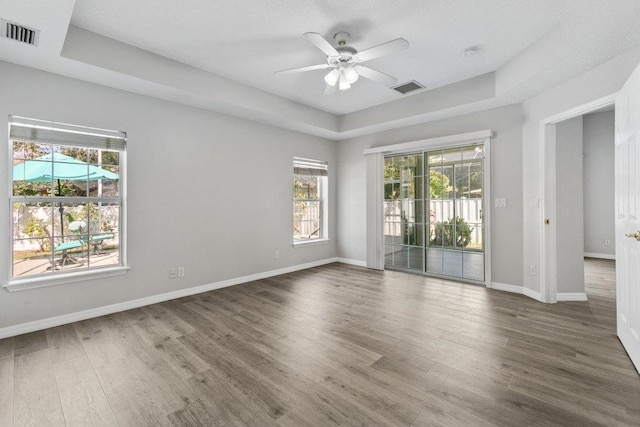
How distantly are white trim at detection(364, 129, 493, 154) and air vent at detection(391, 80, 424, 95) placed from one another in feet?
2.95

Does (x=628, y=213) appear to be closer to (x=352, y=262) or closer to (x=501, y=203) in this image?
(x=501, y=203)

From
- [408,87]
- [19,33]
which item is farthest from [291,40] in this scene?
[19,33]

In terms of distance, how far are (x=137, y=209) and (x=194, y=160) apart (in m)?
0.98

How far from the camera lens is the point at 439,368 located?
7.34 ft

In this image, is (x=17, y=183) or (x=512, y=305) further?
(x=512, y=305)

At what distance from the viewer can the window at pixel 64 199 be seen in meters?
2.99

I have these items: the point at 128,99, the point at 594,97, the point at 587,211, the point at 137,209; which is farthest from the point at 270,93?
the point at 587,211

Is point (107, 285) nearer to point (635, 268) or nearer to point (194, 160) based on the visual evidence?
point (194, 160)

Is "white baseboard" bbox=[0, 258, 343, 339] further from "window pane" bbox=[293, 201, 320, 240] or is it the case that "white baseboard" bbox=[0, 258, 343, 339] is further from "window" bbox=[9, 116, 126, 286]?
"window pane" bbox=[293, 201, 320, 240]

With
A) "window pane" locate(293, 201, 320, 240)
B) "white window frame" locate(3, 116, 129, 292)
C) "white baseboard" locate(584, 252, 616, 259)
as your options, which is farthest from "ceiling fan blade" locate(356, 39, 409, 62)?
"white baseboard" locate(584, 252, 616, 259)

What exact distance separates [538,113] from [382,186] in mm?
2563

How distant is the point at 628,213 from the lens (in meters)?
2.39

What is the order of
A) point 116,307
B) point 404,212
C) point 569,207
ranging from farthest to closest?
point 404,212 < point 569,207 < point 116,307

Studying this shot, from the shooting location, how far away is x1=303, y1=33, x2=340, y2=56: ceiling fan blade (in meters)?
2.41
